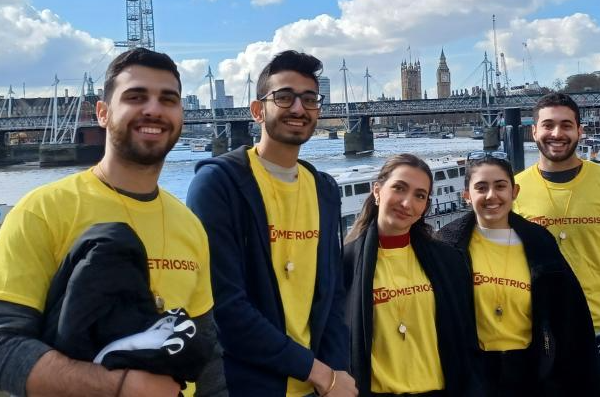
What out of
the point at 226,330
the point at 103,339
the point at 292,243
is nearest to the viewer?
the point at 103,339

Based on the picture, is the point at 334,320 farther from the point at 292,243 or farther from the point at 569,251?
the point at 569,251

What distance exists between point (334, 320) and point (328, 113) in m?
57.6

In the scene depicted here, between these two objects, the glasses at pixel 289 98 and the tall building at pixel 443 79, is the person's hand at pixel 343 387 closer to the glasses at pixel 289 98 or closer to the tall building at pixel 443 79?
the glasses at pixel 289 98

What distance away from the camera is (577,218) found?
123 inches

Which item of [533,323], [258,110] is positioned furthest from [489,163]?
[258,110]

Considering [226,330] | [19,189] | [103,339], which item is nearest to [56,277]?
[103,339]

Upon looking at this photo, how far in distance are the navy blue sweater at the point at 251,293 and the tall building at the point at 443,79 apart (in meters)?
147

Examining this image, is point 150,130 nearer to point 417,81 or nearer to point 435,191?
point 435,191

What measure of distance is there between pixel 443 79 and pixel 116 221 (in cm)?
14894

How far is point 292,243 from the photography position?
234 cm

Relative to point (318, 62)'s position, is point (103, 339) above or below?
below

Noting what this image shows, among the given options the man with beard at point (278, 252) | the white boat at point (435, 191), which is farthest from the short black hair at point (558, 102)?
the white boat at point (435, 191)

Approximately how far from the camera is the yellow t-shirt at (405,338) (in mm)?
2527

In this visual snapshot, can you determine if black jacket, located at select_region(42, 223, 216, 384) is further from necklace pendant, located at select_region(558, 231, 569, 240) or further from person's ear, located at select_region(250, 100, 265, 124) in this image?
necklace pendant, located at select_region(558, 231, 569, 240)
